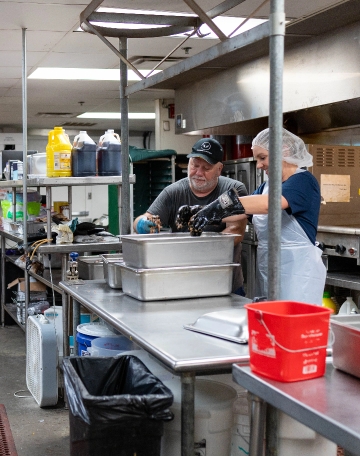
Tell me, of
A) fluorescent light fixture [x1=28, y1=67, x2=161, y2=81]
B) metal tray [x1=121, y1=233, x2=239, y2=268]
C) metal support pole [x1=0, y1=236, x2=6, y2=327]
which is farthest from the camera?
fluorescent light fixture [x1=28, y1=67, x2=161, y2=81]

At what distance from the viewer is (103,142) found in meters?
4.32

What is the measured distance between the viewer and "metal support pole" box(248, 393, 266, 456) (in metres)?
1.79

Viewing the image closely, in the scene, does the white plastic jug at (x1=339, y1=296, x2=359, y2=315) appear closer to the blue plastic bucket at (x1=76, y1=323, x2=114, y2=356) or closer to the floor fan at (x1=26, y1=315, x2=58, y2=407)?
the blue plastic bucket at (x1=76, y1=323, x2=114, y2=356)

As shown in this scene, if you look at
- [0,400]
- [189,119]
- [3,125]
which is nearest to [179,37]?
[189,119]

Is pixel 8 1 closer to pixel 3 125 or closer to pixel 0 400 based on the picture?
pixel 0 400

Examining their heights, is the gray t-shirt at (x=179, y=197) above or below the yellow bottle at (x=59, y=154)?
below

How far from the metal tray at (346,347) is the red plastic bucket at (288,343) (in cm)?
4

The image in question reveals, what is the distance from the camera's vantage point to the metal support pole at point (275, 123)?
6.31ft

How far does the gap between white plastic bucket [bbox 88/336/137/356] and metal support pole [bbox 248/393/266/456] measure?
1180 millimetres

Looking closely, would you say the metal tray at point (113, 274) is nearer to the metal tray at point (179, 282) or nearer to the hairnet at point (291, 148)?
the metal tray at point (179, 282)

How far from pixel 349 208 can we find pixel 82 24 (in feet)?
7.74

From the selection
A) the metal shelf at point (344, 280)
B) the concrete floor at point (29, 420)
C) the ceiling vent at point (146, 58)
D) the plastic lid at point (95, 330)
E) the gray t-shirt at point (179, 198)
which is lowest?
the concrete floor at point (29, 420)

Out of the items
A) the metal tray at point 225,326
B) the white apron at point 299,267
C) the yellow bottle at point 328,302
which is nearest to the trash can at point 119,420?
the metal tray at point 225,326

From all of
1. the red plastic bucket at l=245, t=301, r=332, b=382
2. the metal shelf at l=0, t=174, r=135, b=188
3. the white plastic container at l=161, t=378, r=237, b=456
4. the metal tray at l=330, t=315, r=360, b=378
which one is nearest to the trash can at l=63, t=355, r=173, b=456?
the white plastic container at l=161, t=378, r=237, b=456
